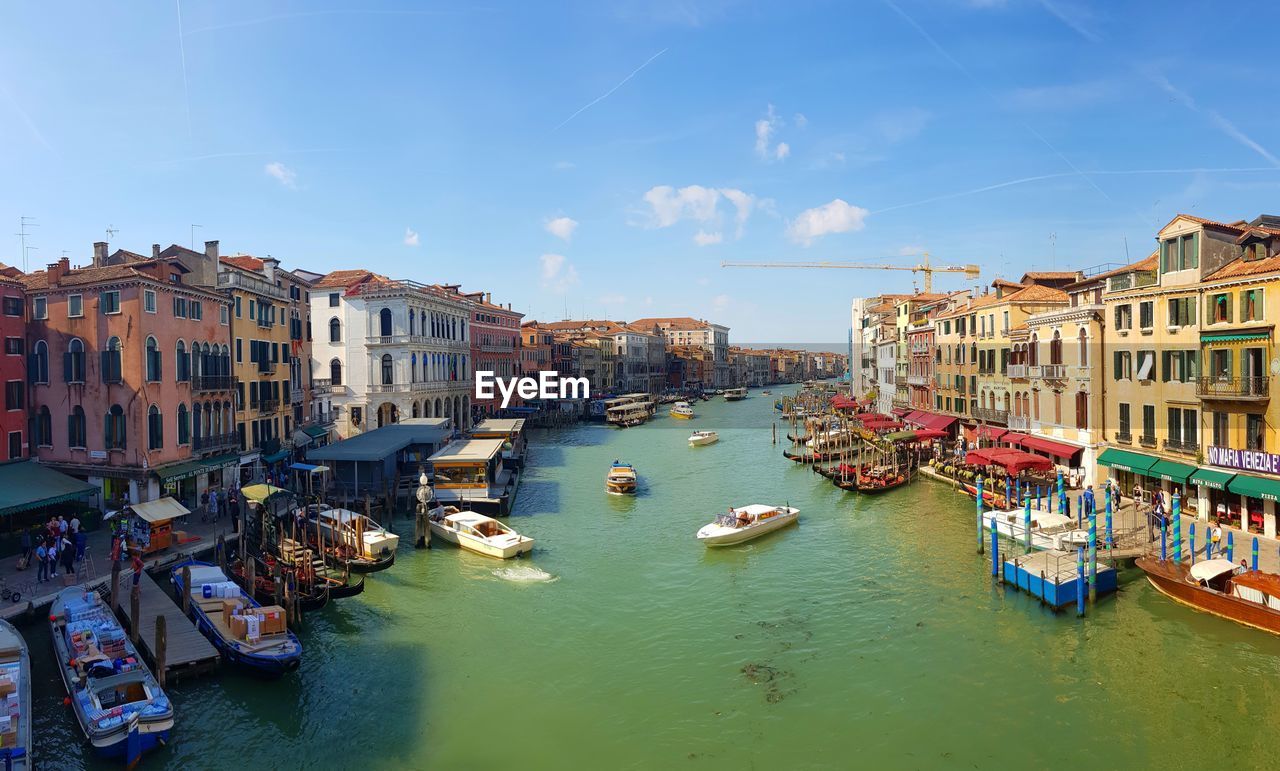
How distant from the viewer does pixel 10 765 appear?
36.6ft

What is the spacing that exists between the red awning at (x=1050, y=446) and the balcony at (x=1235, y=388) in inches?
289

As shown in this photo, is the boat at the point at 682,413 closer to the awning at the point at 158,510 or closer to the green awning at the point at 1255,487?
the green awning at the point at 1255,487

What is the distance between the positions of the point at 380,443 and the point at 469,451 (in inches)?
156

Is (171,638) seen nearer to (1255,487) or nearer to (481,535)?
(481,535)

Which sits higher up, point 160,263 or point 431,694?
point 160,263

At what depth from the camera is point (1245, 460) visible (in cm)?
2245

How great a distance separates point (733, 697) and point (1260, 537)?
1795 cm

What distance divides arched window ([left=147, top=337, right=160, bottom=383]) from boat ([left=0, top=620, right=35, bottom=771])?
12570 millimetres

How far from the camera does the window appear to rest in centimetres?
2658

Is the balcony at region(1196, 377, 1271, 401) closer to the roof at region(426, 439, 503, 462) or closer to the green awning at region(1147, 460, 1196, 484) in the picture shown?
the green awning at region(1147, 460, 1196, 484)

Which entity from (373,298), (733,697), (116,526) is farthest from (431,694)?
(373,298)

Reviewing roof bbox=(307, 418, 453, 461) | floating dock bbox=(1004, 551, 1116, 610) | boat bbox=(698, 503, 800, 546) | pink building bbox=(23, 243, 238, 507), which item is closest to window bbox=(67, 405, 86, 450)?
pink building bbox=(23, 243, 238, 507)

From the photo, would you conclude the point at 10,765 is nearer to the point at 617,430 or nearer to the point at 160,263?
the point at 160,263

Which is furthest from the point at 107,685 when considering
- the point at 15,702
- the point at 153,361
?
the point at 153,361
